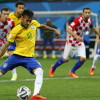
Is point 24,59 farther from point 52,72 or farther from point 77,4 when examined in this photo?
point 77,4

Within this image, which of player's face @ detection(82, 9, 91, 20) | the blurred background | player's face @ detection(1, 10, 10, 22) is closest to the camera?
player's face @ detection(1, 10, 10, 22)

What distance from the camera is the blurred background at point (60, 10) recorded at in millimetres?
29453

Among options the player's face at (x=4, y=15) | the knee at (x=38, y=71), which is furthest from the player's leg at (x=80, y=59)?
the knee at (x=38, y=71)

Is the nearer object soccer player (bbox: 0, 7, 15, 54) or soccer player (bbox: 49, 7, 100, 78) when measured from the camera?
soccer player (bbox: 0, 7, 15, 54)

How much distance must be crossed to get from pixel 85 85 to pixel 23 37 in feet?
9.81

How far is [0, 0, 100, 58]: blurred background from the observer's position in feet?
96.6

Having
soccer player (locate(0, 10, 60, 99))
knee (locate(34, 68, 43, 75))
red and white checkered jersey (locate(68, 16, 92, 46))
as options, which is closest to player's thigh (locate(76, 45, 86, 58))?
red and white checkered jersey (locate(68, 16, 92, 46))

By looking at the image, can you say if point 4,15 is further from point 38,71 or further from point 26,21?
point 38,71

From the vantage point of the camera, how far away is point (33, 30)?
11508 millimetres

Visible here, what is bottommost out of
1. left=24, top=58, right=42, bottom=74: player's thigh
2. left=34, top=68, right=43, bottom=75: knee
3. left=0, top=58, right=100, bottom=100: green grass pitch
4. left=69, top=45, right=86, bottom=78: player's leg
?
left=0, top=58, right=100, bottom=100: green grass pitch

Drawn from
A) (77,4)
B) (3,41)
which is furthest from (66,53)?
(77,4)

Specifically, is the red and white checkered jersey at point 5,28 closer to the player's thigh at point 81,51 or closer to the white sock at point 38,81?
the player's thigh at point 81,51

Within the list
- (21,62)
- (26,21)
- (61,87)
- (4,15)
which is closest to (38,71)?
(21,62)

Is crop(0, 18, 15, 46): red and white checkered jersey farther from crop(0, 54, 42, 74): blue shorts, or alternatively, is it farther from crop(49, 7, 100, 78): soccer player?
crop(0, 54, 42, 74): blue shorts
